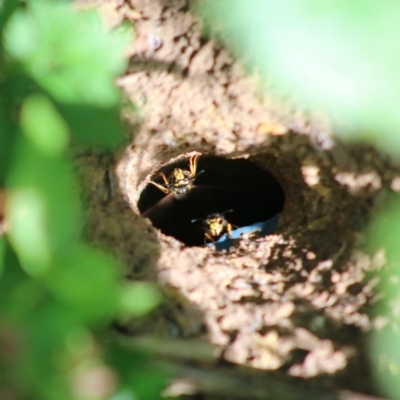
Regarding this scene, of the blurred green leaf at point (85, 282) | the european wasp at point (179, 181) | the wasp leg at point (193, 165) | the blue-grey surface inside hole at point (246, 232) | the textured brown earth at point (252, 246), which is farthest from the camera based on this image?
Result: the european wasp at point (179, 181)

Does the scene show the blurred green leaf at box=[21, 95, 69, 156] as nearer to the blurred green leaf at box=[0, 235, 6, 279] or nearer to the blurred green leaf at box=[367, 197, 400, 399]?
the blurred green leaf at box=[0, 235, 6, 279]

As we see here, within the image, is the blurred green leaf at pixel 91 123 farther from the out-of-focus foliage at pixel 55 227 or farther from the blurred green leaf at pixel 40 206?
the blurred green leaf at pixel 40 206

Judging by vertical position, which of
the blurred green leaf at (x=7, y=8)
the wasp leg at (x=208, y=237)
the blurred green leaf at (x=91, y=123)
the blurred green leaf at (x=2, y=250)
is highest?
the wasp leg at (x=208, y=237)

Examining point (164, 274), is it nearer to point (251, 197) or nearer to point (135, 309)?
point (135, 309)

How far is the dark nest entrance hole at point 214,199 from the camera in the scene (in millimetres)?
2646

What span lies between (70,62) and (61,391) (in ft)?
2.18

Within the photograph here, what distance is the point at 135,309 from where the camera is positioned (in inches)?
36.7

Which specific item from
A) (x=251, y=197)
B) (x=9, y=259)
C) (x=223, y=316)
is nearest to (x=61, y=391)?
(x=9, y=259)

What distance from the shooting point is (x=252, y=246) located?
216 cm

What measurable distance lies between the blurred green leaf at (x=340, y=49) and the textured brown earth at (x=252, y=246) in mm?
859

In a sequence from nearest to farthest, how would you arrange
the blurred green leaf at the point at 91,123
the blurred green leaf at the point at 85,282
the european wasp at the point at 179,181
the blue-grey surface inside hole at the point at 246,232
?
the blurred green leaf at the point at 85,282
the blurred green leaf at the point at 91,123
the blue-grey surface inside hole at the point at 246,232
the european wasp at the point at 179,181

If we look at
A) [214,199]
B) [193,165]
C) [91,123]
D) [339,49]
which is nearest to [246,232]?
[193,165]

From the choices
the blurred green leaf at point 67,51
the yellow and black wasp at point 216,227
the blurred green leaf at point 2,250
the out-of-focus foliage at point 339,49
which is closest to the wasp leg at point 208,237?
the yellow and black wasp at point 216,227

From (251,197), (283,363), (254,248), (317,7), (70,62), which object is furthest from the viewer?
(251,197)
